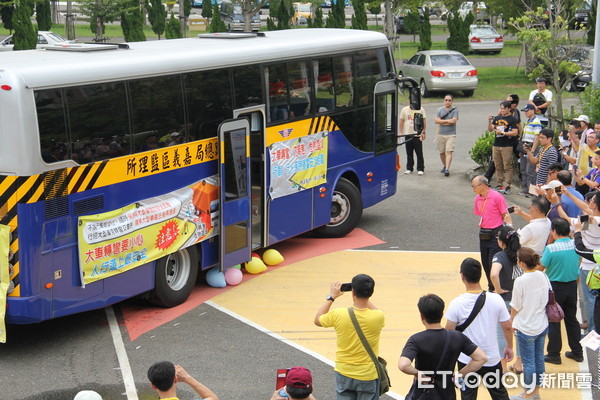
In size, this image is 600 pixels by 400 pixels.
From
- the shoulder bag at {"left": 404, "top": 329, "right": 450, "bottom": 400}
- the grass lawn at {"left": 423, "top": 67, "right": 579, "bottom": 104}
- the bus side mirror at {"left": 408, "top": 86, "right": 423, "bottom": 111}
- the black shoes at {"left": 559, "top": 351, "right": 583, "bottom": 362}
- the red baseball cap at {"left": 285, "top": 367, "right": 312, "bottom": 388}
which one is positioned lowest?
the grass lawn at {"left": 423, "top": 67, "right": 579, "bottom": 104}

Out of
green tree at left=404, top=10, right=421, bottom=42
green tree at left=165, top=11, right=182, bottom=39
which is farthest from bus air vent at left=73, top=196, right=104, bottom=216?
green tree at left=404, top=10, right=421, bottom=42

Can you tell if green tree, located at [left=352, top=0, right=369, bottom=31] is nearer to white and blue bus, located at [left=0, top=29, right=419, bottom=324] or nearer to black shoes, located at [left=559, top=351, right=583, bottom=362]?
white and blue bus, located at [left=0, top=29, right=419, bottom=324]

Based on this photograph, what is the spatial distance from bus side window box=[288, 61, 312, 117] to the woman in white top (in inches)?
212

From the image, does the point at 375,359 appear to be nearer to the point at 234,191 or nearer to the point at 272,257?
the point at 234,191

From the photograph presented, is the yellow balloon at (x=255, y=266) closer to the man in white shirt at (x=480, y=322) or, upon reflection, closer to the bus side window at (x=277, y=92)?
the bus side window at (x=277, y=92)

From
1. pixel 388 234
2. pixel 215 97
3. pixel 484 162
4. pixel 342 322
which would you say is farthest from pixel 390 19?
pixel 342 322

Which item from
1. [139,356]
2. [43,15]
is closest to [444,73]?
[139,356]

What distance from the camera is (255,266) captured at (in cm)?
1294

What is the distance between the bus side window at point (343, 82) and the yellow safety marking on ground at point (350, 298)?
2.38m

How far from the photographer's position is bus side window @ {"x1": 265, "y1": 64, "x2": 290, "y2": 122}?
1273cm

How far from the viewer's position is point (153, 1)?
153 ft

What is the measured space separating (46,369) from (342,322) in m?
4.03

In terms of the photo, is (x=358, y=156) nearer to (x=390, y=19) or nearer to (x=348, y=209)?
(x=348, y=209)

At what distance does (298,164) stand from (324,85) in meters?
1.36
